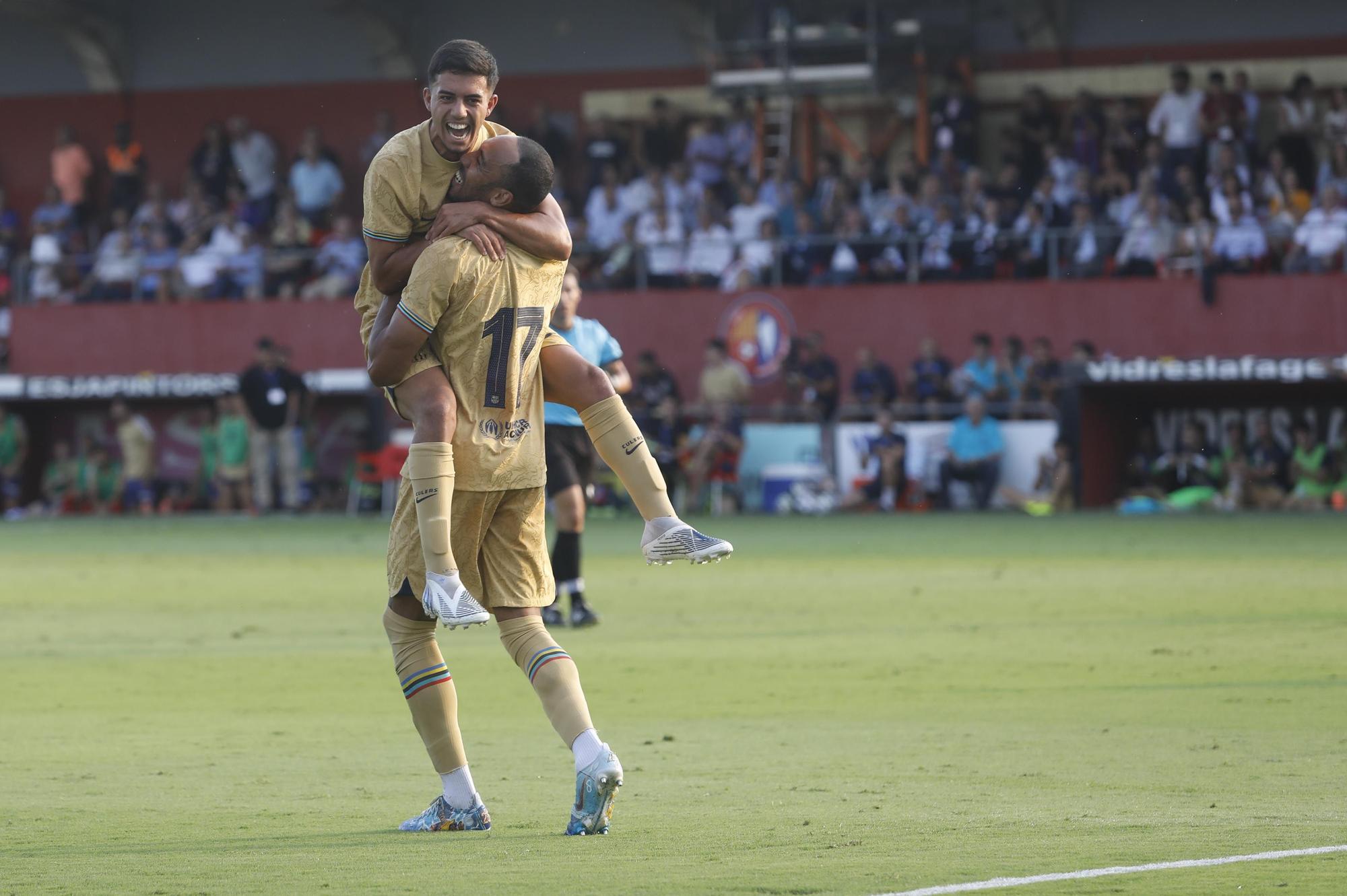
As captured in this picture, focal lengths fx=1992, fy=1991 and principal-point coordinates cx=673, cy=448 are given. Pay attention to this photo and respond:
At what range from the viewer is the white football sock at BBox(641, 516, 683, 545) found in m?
6.46

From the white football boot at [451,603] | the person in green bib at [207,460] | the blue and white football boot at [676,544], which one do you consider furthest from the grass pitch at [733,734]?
the person in green bib at [207,460]

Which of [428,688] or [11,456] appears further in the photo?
[11,456]

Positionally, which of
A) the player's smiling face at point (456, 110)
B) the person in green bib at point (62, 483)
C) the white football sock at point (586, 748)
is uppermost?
the player's smiling face at point (456, 110)

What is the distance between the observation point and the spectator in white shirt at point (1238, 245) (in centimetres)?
2777

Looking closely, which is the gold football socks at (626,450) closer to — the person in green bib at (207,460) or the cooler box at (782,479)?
the cooler box at (782,479)

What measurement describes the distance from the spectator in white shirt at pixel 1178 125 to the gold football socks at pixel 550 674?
23.7m

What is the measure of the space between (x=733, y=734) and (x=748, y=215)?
22556 millimetres

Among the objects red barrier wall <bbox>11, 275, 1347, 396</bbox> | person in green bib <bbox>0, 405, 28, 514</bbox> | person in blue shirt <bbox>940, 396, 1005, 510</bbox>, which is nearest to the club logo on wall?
red barrier wall <bbox>11, 275, 1347, 396</bbox>

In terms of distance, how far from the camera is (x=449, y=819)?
636 cm

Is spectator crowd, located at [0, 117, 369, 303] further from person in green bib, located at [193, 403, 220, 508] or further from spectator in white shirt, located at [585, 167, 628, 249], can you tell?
spectator in white shirt, located at [585, 167, 628, 249]

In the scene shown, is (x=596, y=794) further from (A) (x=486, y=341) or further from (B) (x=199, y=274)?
(B) (x=199, y=274)

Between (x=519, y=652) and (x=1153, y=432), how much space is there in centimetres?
2374

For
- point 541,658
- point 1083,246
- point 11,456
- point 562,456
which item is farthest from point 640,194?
point 541,658

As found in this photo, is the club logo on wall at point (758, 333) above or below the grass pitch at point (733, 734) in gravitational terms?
above
